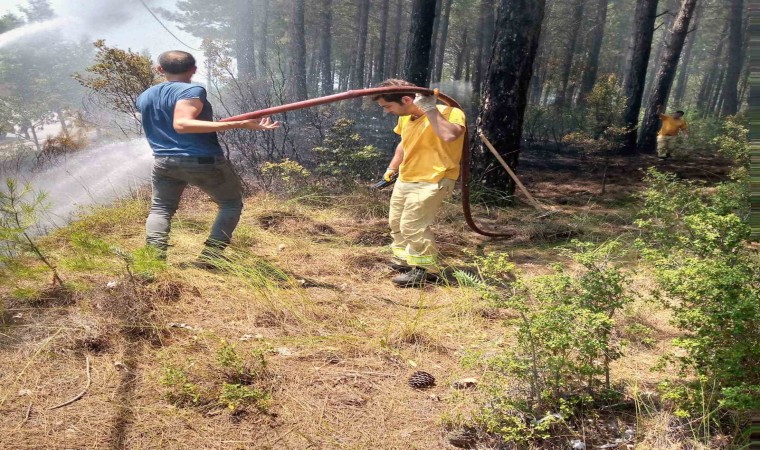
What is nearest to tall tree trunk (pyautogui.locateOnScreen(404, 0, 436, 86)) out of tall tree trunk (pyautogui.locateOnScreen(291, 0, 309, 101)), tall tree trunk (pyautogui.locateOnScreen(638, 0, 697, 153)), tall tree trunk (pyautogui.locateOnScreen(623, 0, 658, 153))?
tall tree trunk (pyautogui.locateOnScreen(623, 0, 658, 153))

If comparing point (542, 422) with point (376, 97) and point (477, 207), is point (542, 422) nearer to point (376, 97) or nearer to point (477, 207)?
point (376, 97)

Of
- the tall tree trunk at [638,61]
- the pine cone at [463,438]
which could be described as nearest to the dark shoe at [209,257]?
the pine cone at [463,438]

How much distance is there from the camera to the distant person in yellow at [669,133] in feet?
32.6

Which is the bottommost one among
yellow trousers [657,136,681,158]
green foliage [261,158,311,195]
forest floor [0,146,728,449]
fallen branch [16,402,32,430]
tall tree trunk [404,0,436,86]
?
fallen branch [16,402,32,430]

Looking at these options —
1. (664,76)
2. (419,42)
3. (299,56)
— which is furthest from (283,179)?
(299,56)

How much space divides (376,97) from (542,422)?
246cm

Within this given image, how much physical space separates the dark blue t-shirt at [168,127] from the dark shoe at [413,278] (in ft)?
5.39

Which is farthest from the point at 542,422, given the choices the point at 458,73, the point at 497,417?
the point at 458,73

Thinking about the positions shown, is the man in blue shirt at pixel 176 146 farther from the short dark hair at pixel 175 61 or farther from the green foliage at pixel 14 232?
the green foliage at pixel 14 232

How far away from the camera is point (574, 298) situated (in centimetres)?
198

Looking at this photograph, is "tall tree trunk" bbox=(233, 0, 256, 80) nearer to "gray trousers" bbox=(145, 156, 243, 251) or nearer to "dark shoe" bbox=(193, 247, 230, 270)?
"gray trousers" bbox=(145, 156, 243, 251)

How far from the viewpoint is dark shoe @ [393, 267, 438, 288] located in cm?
351

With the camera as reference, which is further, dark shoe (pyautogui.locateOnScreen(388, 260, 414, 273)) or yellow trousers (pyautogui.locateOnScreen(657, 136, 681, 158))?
yellow trousers (pyautogui.locateOnScreen(657, 136, 681, 158))

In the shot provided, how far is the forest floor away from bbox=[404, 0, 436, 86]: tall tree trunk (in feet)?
14.5
